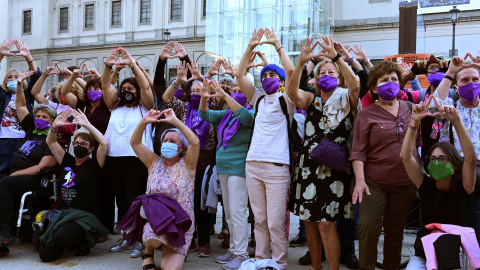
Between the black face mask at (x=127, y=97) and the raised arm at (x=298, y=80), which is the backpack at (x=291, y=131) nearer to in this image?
the raised arm at (x=298, y=80)

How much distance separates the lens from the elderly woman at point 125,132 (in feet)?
19.3

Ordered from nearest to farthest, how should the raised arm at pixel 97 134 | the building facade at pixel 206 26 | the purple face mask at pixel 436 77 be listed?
the purple face mask at pixel 436 77, the raised arm at pixel 97 134, the building facade at pixel 206 26

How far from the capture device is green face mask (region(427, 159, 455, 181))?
3881mm

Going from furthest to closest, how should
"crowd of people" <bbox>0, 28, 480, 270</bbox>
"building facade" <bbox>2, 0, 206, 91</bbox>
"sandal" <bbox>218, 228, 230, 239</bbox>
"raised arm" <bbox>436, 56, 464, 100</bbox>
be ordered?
"building facade" <bbox>2, 0, 206, 91</bbox> → "sandal" <bbox>218, 228, 230, 239</bbox> → "raised arm" <bbox>436, 56, 464, 100</bbox> → "crowd of people" <bbox>0, 28, 480, 270</bbox>

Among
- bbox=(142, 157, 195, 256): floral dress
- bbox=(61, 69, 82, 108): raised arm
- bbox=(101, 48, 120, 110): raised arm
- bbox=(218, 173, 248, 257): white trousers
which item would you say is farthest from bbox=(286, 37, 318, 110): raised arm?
bbox=(61, 69, 82, 108): raised arm

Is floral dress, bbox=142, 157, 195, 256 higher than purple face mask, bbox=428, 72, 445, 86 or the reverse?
the reverse

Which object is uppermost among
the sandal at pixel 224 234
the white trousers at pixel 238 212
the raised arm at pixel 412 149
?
the raised arm at pixel 412 149

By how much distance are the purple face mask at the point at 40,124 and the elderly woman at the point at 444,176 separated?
4.42m

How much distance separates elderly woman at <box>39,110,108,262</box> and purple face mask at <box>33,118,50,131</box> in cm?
40

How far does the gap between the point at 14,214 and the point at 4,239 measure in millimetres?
557

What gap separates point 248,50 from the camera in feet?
17.0

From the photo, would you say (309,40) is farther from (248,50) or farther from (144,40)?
(144,40)

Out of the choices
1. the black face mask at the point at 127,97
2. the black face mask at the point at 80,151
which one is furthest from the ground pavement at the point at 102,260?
the black face mask at the point at 127,97

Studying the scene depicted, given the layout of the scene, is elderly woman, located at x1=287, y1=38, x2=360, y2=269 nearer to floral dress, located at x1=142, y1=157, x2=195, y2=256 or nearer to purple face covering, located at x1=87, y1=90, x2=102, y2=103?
floral dress, located at x1=142, y1=157, x2=195, y2=256
